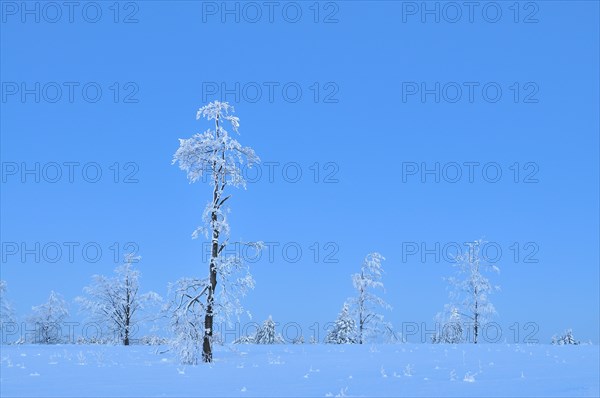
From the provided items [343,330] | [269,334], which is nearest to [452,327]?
[343,330]

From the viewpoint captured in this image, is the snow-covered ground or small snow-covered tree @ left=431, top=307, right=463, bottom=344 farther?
small snow-covered tree @ left=431, top=307, right=463, bottom=344

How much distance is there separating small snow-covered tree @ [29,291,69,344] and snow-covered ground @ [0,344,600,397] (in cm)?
3782

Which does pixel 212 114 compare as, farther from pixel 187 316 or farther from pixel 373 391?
pixel 373 391

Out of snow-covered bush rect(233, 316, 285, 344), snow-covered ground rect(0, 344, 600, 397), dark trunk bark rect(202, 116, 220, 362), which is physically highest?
dark trunk bark rect(202, 116, 220, 362)

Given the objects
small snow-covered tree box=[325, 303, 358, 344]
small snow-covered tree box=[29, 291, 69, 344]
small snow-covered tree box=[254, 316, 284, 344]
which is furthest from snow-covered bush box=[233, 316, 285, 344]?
small snow-covered tree box=[29, 291, 69, 344]

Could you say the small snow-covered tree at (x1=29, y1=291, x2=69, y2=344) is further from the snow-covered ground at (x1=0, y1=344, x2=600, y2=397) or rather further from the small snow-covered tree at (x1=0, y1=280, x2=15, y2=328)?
the snow-covered ground at (x1=0, y1=344, x2=600, y2=397)

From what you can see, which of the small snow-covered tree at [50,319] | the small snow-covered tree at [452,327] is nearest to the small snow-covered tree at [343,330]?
the small snow-covered tree at [452,327]

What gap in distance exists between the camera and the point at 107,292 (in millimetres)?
46844

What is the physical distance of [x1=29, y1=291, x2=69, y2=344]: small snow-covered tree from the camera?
56.9 metres

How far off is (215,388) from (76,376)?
4.98m

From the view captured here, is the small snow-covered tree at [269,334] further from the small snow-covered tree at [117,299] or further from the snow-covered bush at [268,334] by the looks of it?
the small snow-covered tree at [117,299]

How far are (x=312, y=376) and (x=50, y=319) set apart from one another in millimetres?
49228

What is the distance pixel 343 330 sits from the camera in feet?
189

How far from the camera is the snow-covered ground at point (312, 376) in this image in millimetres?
12680
